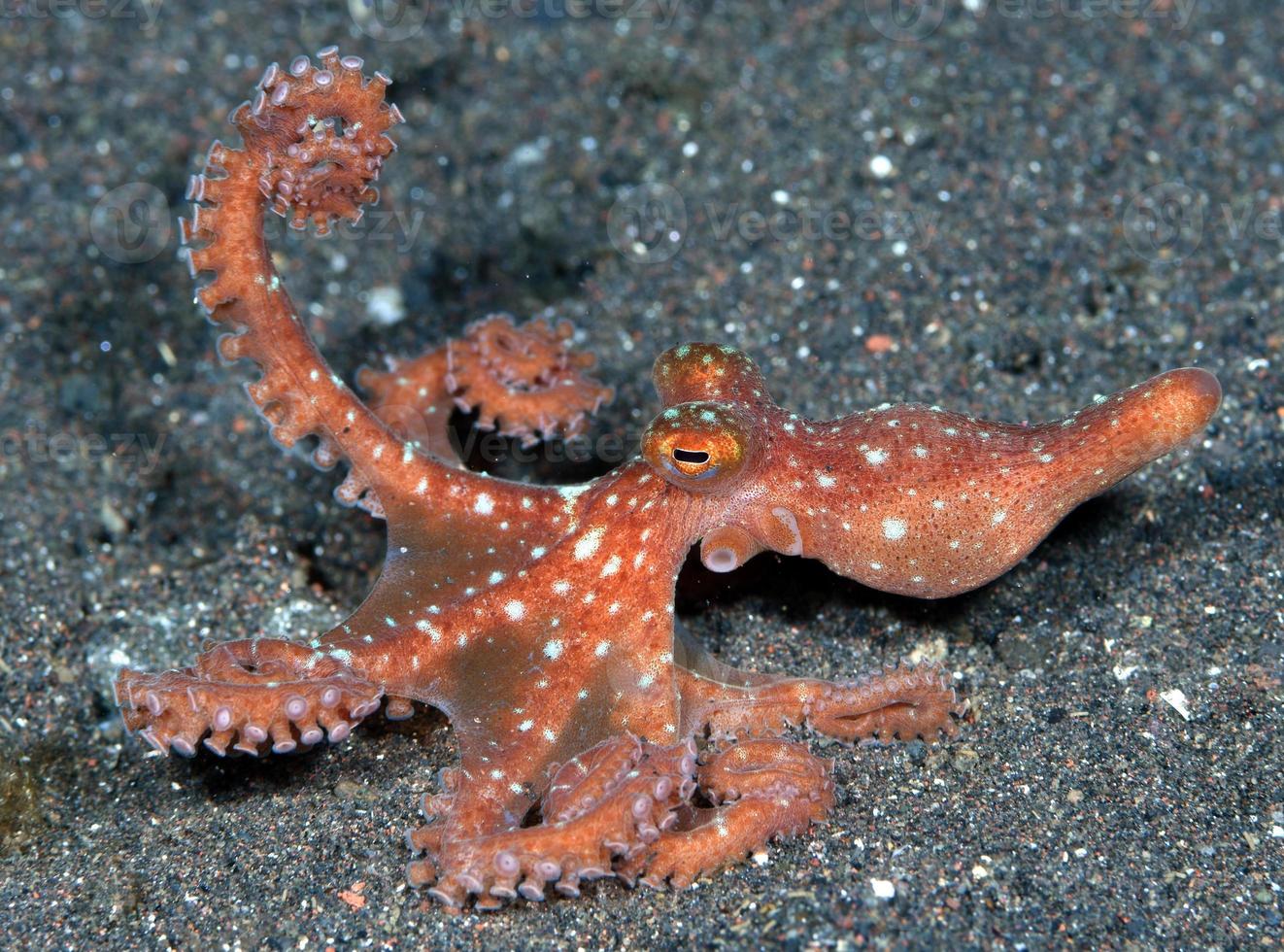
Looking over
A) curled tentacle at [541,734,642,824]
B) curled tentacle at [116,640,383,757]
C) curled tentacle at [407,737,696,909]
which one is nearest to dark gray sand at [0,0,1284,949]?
curled tentacle at [407,737,696,909]

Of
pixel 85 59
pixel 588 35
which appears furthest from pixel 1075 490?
pixel 85 59

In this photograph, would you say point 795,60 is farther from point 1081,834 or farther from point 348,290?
point 1081,834

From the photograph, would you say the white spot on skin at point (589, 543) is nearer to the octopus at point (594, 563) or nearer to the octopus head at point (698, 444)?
the octopus at point (594, 563)
